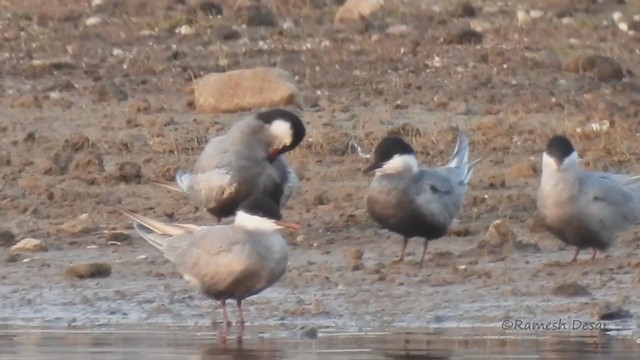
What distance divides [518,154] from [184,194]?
2.44 meters

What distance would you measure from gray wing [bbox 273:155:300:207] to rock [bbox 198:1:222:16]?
7.94 meters

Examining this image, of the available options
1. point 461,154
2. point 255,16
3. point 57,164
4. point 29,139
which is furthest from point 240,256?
point 255,16

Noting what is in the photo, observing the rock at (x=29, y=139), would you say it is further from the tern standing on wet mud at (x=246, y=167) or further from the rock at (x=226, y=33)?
the rock at (x=226, y=33)

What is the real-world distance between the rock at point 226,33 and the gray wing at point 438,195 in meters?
7.53

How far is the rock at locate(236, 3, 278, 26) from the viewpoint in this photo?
19597mm

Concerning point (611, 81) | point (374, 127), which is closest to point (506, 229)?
A: point (374, 127)

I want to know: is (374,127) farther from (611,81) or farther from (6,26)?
(6,26)

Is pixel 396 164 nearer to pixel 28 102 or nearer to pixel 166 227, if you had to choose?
pixel 166 227

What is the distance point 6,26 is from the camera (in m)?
20.1

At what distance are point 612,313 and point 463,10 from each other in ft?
35.8

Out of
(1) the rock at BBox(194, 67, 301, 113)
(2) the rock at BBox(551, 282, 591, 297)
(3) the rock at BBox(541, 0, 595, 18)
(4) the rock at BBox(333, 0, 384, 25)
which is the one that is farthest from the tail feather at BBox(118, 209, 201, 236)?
(3) the rock at BBox(541, 0, 595, 18)

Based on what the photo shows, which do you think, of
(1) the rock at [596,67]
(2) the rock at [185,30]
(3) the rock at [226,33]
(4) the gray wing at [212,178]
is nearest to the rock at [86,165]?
(4) the gray wing at [212,178]

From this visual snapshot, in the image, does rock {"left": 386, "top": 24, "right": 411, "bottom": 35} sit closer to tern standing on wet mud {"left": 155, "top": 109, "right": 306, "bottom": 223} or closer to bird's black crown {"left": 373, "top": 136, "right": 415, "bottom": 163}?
tern standing on wet mud {"left": 155, "top": 109, "right": 306, "bottom": 223}

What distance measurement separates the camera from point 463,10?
20156mm
